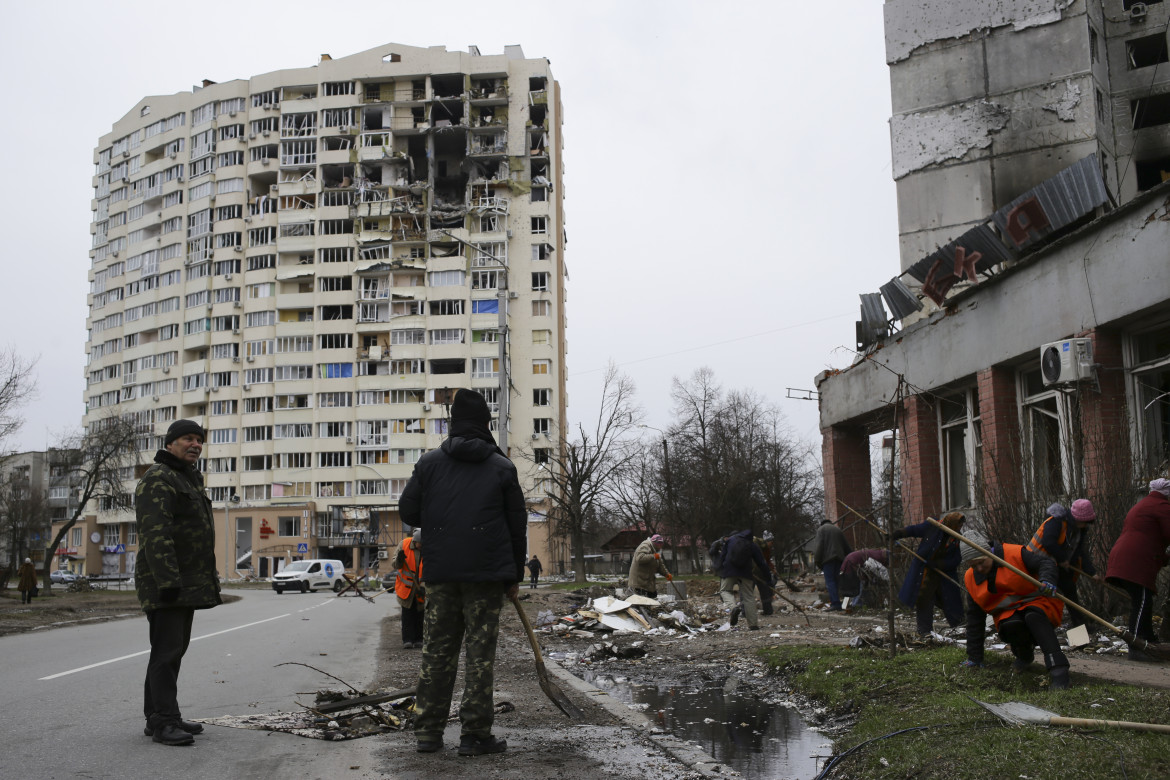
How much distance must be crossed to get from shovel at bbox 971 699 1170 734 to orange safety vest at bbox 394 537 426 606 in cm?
762

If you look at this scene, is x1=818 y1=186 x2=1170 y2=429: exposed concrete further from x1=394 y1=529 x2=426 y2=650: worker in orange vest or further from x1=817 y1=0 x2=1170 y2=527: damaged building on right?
x1=394 y1=529 x2=426 y2=650: worker in orange vest

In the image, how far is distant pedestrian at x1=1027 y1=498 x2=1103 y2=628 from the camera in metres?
8.98

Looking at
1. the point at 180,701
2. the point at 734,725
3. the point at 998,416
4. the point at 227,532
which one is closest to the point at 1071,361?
the point at 998,416

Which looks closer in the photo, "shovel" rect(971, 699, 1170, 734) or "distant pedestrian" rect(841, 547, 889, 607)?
"shovel" rect(971, 699, 1170, 734)

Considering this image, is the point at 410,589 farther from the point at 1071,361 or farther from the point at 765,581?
the point at 1071,361

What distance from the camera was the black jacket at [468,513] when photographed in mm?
5617

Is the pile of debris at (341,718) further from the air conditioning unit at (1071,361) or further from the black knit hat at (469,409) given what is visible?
the air conditioning unit at (1071,361)

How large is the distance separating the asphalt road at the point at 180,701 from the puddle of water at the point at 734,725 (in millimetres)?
2188

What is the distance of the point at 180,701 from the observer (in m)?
8.01

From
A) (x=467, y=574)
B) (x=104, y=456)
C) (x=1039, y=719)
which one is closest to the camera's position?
(x=1039, y=719)

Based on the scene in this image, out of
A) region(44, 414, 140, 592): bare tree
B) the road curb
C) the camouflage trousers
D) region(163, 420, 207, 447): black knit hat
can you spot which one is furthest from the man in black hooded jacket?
region(44, 414, 140, 592): bare tree

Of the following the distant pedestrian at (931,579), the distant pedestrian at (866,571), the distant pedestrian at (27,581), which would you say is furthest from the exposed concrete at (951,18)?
the distant pedestrian at (27,581)

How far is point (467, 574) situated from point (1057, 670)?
13.3ft

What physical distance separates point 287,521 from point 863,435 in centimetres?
6556
